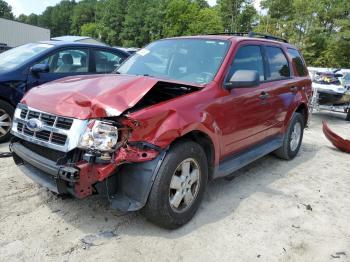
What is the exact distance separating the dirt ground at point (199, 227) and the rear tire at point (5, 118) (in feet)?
3.49

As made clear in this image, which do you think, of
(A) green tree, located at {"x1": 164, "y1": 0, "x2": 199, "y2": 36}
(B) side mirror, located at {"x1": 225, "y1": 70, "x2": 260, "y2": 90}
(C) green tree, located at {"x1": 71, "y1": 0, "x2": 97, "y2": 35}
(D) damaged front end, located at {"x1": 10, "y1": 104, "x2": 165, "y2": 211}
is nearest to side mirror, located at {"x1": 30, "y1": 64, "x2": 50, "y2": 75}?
(D) damaged front end, located at {"x1": 10, "y1": 104, "x2": 165, "y2": 211}

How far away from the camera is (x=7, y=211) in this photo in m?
3.70

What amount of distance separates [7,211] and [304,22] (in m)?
42.1

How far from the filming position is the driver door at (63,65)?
6250mm

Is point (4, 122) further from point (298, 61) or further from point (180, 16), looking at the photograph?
point (180, 16)

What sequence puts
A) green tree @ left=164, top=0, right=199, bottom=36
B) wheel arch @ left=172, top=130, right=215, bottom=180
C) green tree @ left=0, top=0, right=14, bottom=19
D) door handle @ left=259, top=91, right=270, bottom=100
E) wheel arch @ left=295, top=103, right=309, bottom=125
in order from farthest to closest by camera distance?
green tree @ left=0, top=0, right=14, bottom=19 < green tree @ left=164, top=0, right=199, bottom=36 < wheel arch @ left=295, top=103, right=309, bottom=125 < door handle @ left=259, top=91, right=270, bottom=100 < wheel arch @ left=172, top=130, right=215, bottom=180

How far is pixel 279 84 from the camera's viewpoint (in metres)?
5.40

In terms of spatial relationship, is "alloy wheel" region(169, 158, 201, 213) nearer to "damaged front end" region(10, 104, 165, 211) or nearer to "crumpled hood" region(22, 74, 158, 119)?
"damaged front end" region(10, 104, 165, 211)

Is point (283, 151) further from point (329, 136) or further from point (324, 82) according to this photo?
point (324, 82)

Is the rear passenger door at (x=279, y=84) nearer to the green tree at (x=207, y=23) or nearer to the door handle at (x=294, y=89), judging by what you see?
the door handle at (x=294, y=89)

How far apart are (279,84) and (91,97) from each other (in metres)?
3.15

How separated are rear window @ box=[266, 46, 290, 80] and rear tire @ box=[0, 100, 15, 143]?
4083mm

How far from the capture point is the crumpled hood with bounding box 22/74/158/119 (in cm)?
313

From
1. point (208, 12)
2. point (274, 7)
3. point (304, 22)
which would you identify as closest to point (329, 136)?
point (304, 22)
